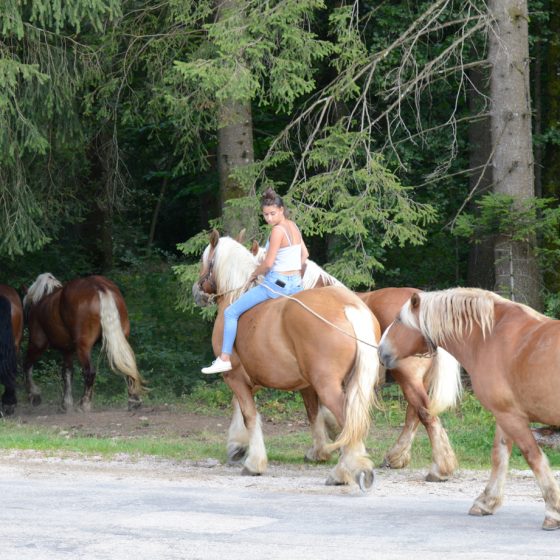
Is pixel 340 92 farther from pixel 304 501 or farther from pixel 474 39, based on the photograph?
pixel 304 501

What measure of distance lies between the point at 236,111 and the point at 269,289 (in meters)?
7.81

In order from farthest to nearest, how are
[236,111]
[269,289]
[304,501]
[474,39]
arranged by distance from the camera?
[474,39], [236,111], [269,289], [304,501]

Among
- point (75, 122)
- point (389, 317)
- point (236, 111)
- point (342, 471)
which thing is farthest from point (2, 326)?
point (342, 471)

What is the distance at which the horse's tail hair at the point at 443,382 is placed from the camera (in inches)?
416

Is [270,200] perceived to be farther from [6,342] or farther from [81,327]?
[81,327]

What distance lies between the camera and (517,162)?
1611 cm

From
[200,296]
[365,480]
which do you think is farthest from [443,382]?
[200,296]

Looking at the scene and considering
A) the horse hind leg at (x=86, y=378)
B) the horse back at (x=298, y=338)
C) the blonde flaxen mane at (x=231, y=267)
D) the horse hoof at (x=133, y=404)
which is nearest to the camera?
the horse back at (x=298, y=338)

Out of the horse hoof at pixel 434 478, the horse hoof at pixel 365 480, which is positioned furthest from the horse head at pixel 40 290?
the horse hoof at pixel 365 480

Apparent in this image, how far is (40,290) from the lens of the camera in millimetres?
19047

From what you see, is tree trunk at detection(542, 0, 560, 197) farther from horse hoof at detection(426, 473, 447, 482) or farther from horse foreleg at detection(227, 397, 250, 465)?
horse hoof at detection(426, 473, 447, 482)

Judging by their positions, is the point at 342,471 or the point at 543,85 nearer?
the point at 342,471

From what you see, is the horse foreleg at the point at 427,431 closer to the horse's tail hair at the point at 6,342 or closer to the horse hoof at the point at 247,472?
the horse hoof at the point at 247,472

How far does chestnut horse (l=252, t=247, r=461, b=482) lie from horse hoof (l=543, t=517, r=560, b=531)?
278 centimetres
